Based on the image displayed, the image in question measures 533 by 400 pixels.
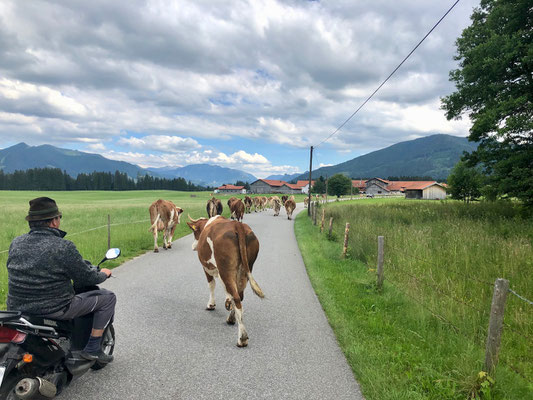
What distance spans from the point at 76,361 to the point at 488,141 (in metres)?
17.4

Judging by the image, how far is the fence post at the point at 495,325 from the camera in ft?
10.6

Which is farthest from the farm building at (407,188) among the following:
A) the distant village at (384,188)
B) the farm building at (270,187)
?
the farm building at (270,187)

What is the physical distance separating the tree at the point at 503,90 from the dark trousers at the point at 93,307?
1444cm

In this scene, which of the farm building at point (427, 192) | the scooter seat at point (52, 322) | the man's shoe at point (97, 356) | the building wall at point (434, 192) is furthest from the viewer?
the building wall at point (434, 192)

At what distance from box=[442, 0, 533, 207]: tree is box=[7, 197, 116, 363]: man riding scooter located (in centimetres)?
1464

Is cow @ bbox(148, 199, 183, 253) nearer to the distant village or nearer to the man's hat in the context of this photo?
the man's hat

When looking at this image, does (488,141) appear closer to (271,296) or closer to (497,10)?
(497,10)

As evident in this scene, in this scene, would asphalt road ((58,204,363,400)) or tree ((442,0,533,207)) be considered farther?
tree ((442,0,533,207))

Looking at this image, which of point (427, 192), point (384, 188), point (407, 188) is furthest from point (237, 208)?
point (384, 188)

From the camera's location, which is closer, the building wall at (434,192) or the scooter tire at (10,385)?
the scooter tire at (10,385)

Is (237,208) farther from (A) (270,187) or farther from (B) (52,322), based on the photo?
(A) (270,187)

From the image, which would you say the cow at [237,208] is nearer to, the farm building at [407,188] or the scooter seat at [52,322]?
the scooter seat at [52,322]

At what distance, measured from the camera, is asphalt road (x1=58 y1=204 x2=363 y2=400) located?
3.19m

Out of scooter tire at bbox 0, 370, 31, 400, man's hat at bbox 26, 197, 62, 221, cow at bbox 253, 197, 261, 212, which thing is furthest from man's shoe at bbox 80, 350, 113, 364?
cow at bbox 253, 197, 261, 212
